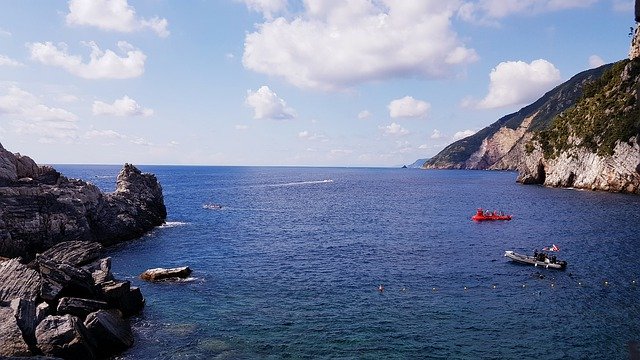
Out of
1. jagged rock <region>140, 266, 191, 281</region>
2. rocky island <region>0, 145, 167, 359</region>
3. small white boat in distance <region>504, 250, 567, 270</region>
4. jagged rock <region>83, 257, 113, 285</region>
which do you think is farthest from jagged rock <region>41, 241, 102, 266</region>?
small white boat in distance <region>504, 250, 567, 270</region>

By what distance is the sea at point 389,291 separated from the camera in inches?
1375

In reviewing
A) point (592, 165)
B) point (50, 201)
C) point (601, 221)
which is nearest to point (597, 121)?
point (592, 165)

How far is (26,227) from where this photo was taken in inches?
2413

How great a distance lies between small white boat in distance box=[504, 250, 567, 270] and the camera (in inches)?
2255

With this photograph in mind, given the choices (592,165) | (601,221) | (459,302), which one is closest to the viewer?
(459,302)

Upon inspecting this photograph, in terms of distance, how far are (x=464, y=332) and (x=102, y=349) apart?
94.4 ft

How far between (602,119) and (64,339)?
566ft

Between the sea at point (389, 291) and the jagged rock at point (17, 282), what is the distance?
29.5ft

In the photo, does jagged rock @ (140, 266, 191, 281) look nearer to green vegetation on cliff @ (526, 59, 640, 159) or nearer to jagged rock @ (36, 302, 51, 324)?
jagged rock @ (36, 302, 51, 324)

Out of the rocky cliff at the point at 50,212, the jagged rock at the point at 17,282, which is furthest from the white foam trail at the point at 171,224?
the jagged rock at the point at 17,282

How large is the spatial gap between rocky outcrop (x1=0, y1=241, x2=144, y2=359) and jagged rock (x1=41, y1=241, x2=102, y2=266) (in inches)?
443

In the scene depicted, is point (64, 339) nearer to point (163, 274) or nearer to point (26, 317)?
point (26, 317)

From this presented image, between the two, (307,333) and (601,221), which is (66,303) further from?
(601,221)

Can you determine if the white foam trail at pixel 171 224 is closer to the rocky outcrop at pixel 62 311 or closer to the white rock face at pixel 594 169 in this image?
the rocky outcrop at pixel 62 311
